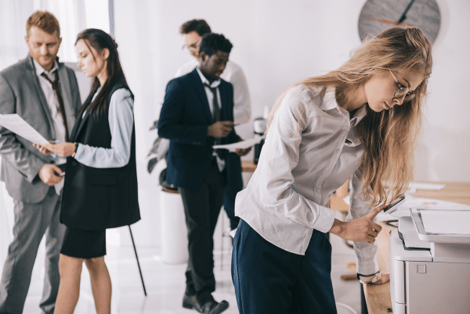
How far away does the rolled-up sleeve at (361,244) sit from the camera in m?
1.23

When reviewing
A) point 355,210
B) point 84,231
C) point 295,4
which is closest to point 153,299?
point 84,231

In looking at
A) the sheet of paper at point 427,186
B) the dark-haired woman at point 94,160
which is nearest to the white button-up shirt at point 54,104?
the dark-haired woman at point 94,160

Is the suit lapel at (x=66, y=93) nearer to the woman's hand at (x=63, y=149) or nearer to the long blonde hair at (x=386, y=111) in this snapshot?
the woman's hand at (x=63, y=149)

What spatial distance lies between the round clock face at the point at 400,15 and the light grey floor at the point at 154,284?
172cm

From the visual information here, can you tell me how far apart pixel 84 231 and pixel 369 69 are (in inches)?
55.6

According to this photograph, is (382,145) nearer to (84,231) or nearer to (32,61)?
(84,231)

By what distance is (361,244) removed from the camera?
1.24 meters

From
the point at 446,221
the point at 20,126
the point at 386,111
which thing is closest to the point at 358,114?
the point at 386,111

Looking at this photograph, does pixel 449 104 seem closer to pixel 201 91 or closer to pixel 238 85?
pixel 238 85

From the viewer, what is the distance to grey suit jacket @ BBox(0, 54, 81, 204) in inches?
78.7

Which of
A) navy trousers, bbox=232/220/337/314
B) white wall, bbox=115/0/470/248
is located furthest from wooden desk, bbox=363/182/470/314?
white wall, bbox=115/0/470/248

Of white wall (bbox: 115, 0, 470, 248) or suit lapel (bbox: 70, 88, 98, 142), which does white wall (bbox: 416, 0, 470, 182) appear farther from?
suit lapel (bbox: 70, 88, 98, 142)

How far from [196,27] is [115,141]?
145cm

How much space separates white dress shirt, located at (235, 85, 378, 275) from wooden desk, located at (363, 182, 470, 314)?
0.28 meters
